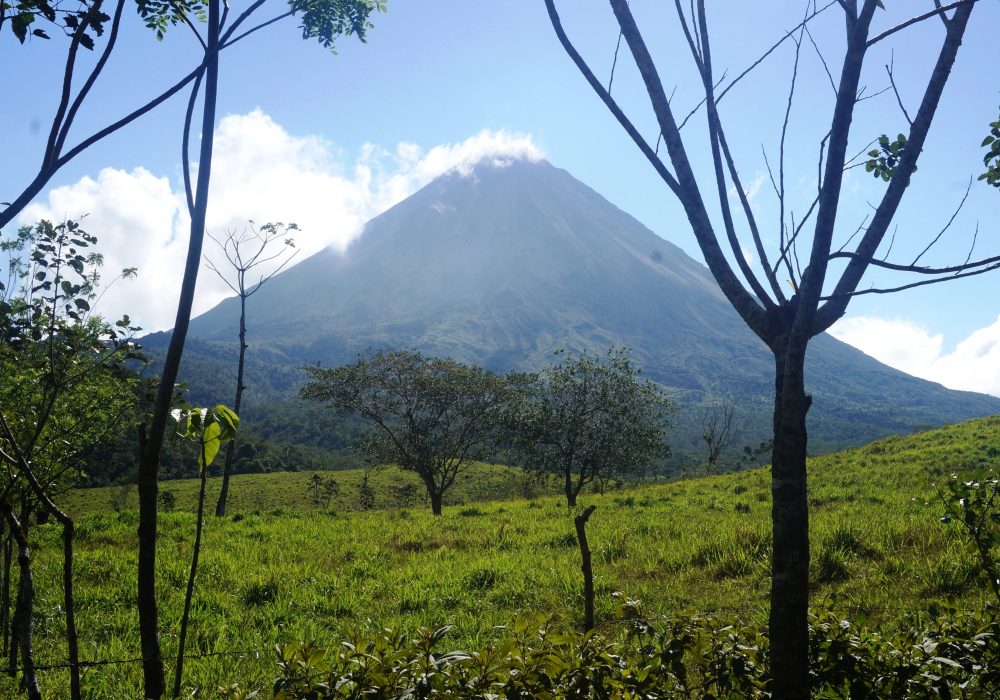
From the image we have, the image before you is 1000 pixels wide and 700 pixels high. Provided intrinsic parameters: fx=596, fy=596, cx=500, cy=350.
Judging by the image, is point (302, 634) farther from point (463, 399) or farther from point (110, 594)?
A: point (463, 399)

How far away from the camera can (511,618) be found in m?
6.91

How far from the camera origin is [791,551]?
2.72 meters

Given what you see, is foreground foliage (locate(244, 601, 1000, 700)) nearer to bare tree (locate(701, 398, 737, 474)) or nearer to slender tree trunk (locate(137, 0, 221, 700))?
slender tree trunk (locate(137, 0, 221, 700))

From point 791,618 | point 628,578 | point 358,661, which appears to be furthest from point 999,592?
point 628,578

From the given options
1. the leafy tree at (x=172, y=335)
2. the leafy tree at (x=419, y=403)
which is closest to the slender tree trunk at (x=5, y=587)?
the leafy tree at (x=172, y=335)

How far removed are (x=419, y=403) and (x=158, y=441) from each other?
28.3 meters

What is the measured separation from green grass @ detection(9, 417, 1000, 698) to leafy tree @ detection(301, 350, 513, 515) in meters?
14.3

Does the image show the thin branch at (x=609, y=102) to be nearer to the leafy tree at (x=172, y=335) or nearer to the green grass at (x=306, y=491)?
the leafy tree at (x=172, y=335)

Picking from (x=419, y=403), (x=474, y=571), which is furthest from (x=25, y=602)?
(x=419, y=403)

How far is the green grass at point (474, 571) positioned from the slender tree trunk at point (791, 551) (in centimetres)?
73

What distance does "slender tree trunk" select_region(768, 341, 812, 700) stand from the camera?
2.71m

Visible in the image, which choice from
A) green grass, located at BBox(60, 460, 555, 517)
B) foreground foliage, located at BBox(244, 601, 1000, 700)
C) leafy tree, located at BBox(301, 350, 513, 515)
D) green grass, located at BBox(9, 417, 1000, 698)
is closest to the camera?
foreground foliage, located at BBox(244, 601, 1000, 700)

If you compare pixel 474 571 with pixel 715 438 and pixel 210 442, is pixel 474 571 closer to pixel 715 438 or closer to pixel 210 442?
pixel 210 442

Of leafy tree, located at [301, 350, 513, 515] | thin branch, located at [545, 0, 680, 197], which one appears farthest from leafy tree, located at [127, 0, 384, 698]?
leafy tree, located at [301, 350, 513, 515]
